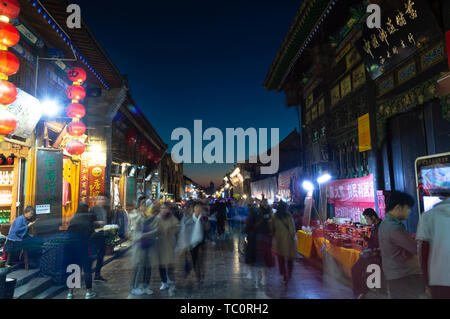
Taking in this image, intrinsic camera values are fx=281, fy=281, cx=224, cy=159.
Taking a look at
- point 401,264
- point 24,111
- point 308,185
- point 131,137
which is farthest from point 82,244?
point 131,137

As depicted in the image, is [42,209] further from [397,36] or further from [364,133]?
[397,36]

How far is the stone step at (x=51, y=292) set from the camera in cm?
609

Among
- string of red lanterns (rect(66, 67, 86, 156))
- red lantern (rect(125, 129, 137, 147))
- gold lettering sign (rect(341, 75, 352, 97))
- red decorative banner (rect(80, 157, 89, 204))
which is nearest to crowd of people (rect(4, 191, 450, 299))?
string of red lanterns (rect(66, 67, 86, 156))

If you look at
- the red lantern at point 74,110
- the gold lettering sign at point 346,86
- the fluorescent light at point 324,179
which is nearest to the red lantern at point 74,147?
the red lantern at point 74,110

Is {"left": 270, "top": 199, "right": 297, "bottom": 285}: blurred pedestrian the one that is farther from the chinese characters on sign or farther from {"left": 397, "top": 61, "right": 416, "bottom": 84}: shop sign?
the chinese characters on sign

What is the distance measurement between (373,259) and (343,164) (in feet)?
19.4

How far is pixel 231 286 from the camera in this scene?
21.6ft

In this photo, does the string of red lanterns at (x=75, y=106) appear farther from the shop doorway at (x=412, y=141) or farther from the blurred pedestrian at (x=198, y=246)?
the shop doorway at (x=412, y=141)

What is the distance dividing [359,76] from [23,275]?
35.6ft

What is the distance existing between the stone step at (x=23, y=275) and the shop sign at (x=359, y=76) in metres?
10.5

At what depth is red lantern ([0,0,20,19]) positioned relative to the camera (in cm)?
554

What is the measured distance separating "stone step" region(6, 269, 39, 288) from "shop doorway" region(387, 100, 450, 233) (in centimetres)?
918
